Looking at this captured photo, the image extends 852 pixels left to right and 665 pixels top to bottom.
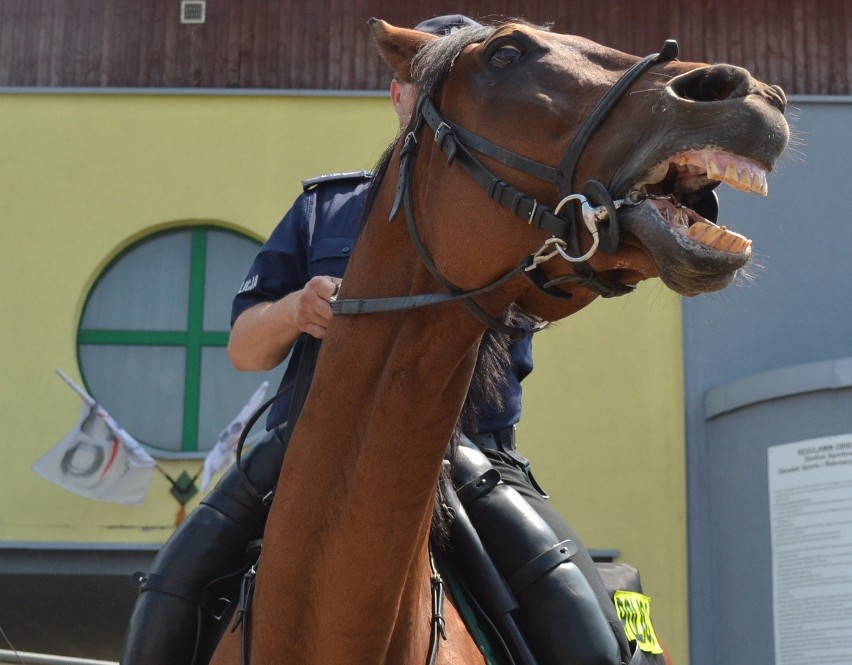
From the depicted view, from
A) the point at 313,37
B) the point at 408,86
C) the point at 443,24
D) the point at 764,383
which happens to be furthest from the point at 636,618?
the point at 313,37

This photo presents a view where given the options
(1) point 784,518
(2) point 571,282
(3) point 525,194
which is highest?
(3) point 525,194

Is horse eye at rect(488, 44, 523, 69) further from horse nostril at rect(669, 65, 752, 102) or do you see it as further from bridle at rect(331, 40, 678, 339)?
horse nostril at rect(669, 65, 752, 102)

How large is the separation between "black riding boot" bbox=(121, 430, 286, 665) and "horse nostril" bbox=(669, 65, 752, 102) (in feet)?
4.97

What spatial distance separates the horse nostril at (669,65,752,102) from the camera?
238 centimetres

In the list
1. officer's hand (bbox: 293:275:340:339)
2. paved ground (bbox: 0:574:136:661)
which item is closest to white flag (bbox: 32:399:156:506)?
paved ground (bbox: 0:574:136:661)

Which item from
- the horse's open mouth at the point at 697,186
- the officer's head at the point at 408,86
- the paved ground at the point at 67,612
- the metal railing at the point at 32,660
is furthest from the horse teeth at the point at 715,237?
the paved ground at the point at 67,612

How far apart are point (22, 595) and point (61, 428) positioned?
1628mm

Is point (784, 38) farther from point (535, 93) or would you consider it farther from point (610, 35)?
point (535, 93)

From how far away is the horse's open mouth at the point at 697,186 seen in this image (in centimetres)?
234

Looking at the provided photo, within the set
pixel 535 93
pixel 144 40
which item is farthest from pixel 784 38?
pixel 535 93

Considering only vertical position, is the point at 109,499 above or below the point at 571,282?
below

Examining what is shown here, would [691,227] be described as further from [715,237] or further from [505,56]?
[505,56]

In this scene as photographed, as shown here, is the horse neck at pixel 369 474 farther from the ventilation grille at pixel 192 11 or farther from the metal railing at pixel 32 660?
the ventilation grille at pixel 192 11

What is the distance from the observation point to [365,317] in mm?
2906
